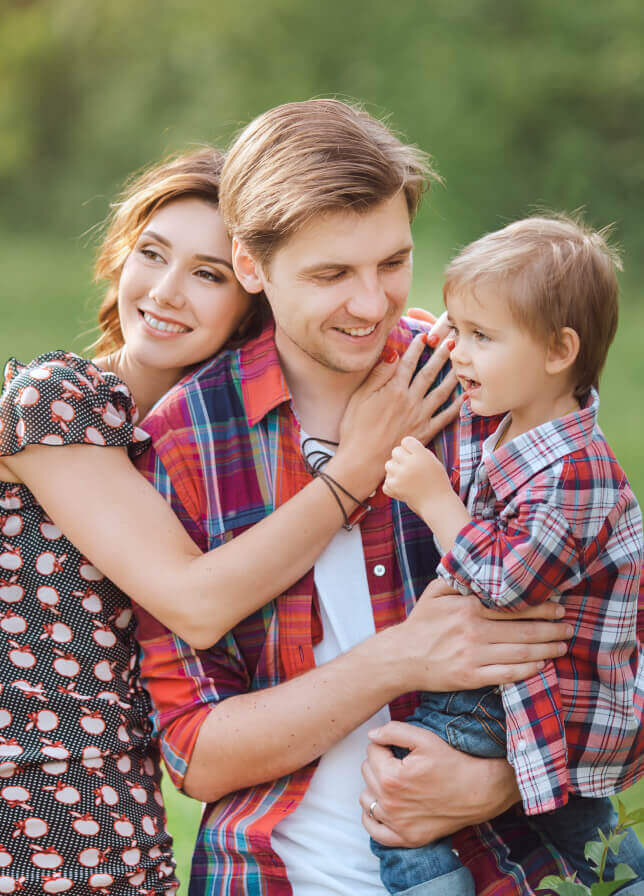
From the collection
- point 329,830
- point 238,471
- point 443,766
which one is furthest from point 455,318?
point 329,830

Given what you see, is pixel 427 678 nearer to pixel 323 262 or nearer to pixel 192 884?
pixel 192 884

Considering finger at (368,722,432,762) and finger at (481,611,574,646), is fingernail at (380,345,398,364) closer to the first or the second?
finger at (481,611,574,646)

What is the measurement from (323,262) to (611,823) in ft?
3.71

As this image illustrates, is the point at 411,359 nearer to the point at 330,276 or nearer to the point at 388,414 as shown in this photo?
the point at 388,414

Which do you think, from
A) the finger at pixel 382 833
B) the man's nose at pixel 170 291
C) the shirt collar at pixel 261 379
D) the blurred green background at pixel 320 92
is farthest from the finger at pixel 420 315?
the blurred green background at pixel 320 92

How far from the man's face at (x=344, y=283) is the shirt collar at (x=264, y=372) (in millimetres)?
80

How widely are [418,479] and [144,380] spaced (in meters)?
0.74

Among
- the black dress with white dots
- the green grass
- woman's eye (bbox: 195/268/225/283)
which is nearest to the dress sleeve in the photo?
the black dress with white dots

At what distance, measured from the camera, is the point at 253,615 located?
6.69 ft

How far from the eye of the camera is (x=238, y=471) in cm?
207

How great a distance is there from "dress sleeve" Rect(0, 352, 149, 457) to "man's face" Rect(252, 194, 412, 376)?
35 cm

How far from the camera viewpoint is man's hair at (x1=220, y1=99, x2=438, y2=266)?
195cm

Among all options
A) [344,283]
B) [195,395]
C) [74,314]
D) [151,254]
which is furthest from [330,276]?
[74,314]

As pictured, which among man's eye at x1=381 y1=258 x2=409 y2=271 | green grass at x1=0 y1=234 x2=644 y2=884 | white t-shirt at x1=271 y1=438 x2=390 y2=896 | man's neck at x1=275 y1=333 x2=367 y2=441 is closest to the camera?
white t-shirt at x1=271 y1=438 x2=390 y2=896
